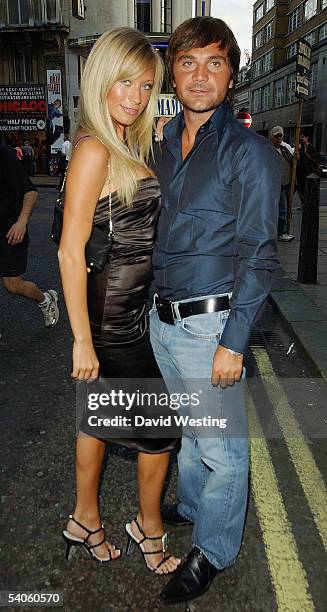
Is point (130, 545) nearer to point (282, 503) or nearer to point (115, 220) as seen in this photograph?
point (282, 503)

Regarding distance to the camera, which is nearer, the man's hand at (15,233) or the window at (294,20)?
the man's hand at (15,233)

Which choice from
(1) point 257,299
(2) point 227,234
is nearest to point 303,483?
(1) point 257,299

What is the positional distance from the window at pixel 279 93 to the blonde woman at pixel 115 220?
6677 centimetres

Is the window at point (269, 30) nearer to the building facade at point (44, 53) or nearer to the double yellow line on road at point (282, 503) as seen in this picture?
the building facade at point (44, 53)

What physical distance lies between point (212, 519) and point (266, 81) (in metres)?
76.2

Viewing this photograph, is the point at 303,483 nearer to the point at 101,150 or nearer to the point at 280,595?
the point at 280,595

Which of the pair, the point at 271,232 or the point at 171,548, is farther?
the point at 171,548

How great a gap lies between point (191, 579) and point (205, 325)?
1.01m

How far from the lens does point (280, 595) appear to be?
6.65 ft

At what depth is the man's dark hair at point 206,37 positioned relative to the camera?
1.82 metres

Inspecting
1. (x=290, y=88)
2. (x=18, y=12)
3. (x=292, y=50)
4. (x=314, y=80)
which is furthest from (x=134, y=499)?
(x=292, y=50)

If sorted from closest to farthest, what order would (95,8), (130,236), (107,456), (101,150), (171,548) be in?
(101,150)
(130,236)
(171,548)
(107,456)
(95,8)

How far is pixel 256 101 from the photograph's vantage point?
250ft

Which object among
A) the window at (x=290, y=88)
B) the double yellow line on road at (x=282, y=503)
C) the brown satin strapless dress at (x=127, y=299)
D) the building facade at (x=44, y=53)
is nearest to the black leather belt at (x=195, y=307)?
the brown satin strapless dress at (x=127, y=299)
